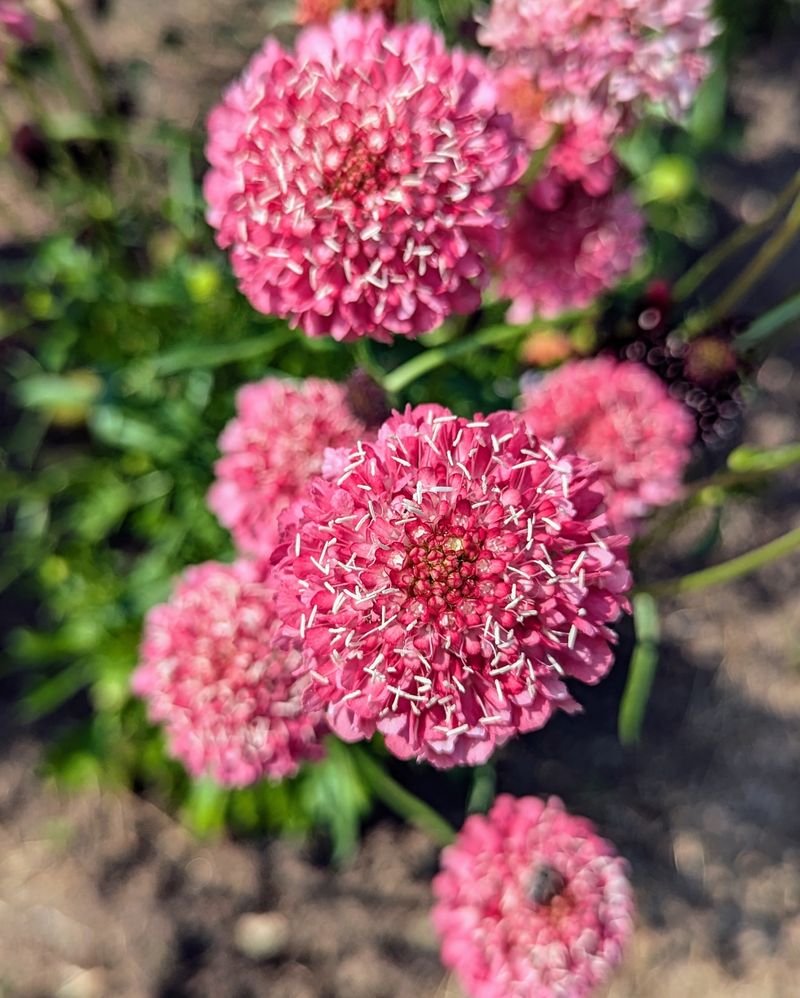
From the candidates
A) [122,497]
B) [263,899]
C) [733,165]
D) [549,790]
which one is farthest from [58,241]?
[733,165]

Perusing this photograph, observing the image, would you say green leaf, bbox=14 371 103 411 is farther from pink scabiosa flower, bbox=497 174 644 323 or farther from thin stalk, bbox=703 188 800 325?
thin stalk, bbox=703 188 800 325

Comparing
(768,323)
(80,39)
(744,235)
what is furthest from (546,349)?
(80,39)

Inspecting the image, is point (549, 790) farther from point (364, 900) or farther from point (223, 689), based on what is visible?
point (223, 689)

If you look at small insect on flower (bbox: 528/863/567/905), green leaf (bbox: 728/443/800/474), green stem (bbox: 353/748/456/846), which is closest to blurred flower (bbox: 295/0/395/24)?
green leaf (bbox: 728/443/800/474)

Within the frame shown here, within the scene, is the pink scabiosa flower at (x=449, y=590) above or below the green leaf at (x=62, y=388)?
above

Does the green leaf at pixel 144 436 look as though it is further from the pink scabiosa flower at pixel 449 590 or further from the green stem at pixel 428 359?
the pink scabiosa flower at pixel 449 590

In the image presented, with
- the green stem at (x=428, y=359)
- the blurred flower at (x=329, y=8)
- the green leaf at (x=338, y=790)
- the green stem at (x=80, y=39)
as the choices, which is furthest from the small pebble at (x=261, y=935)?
the blurred flower at (x=329, y=8)
